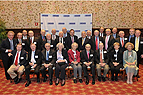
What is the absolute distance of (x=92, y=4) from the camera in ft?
25.1

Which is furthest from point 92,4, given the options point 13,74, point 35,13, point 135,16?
point 13,74

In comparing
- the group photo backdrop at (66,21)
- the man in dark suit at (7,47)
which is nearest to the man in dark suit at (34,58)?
the man in dark suit at (7,47)

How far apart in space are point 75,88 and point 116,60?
1.69 m

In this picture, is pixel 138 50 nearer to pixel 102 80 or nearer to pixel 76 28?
pixel 102 80

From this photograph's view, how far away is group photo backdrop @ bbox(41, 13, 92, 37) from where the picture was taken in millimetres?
7598

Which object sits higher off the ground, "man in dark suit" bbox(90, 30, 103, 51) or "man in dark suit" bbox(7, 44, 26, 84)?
"man in dark suit" bbox(90, 30, 103, 51)

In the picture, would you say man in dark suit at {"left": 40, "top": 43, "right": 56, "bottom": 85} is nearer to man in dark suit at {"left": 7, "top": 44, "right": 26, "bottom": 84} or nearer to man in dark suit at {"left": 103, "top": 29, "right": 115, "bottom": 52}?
Answer: man in dark suit at {"left": 7, "top": 44, "right": 26, "bottom": 84}

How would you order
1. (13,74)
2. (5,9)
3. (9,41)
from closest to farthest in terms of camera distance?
(13,74) → (9,41) → (5,9)

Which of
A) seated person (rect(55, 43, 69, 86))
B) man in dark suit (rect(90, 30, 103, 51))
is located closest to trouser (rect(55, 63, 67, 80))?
seated person (rect(55, 43, 69, 86))

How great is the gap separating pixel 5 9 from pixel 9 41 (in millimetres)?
3559

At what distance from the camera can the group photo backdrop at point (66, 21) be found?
24.9 ft

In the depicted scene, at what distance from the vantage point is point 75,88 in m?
4.09

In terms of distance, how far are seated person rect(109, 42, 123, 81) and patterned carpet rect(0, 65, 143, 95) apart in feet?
1.05

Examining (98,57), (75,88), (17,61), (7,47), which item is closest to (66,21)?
(98,57)
